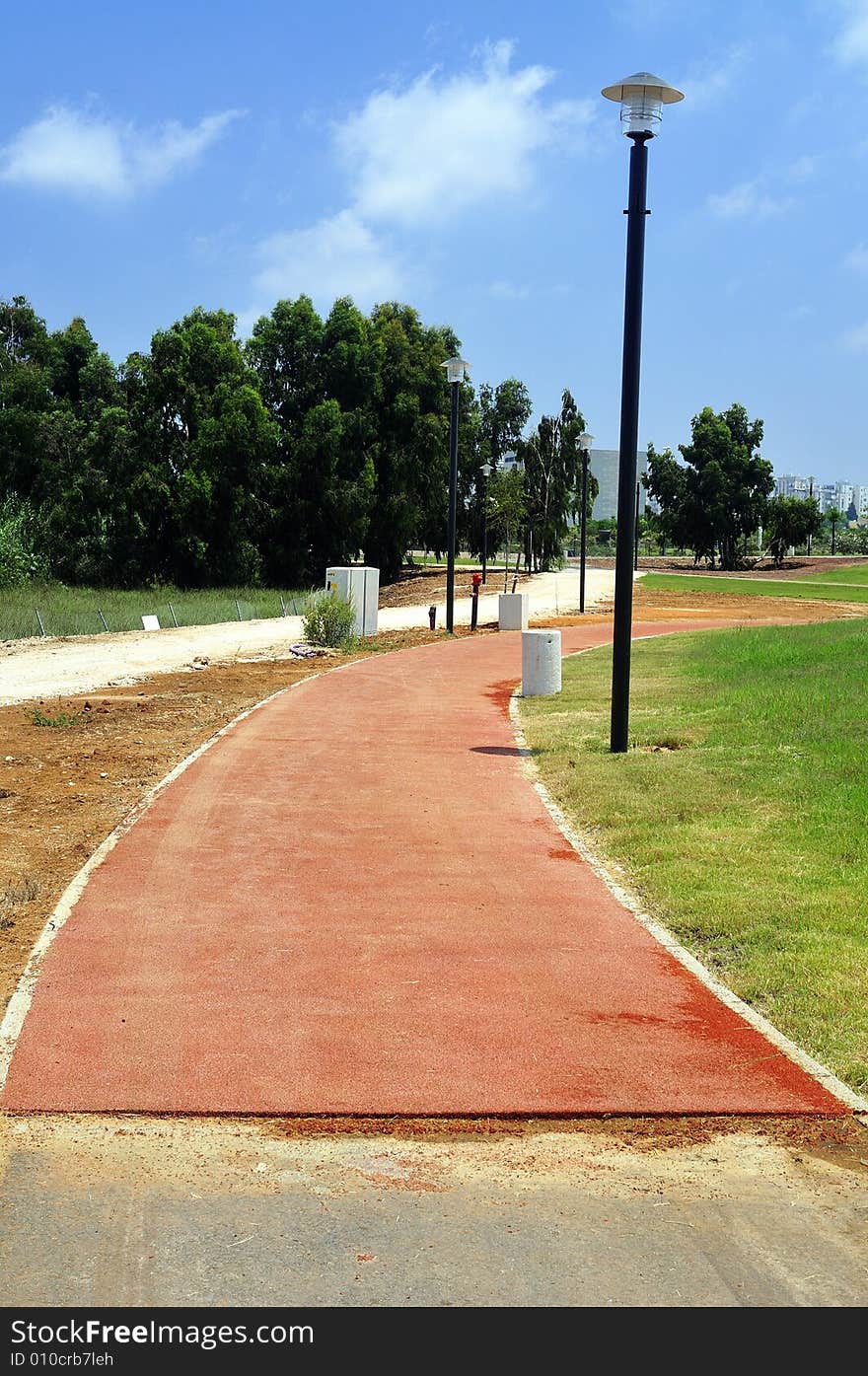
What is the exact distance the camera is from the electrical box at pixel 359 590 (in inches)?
1201

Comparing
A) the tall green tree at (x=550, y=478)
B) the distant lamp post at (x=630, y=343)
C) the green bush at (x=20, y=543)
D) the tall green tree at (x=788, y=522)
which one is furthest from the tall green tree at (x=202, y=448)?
the tall green tree at (x=788, y=522)

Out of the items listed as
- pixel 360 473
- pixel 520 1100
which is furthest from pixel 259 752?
pixel 360 473

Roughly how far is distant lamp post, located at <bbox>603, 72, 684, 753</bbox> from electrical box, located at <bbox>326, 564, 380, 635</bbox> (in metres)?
17.2

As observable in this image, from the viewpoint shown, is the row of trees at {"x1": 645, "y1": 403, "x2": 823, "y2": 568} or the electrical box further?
the row of trees at {"x1": 645, "y1": 403, "x2": 823, "y2": 568}

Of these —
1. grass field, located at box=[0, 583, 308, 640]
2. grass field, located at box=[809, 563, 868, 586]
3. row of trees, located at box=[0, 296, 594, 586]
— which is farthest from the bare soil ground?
grass field, located at box=[0, 583, 308, 640]

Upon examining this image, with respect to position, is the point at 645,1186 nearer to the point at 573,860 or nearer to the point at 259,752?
the point at 573,860

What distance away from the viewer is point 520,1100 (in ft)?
17.6

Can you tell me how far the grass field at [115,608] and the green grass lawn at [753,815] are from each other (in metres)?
18.8

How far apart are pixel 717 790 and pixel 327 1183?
22.9 ft

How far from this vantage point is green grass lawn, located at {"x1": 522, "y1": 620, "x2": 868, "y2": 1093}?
21.9 feet

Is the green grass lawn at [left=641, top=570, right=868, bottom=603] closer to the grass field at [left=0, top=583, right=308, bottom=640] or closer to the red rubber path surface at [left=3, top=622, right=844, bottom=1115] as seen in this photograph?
the grass field at [left=0, top=583, right=308, bottom=640]

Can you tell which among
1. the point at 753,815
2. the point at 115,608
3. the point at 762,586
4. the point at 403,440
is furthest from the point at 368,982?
the point at 762,586

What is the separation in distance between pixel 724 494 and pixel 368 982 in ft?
306

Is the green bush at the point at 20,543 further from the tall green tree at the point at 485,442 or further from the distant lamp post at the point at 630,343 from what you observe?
the distant lamp post at the point at 630,343
